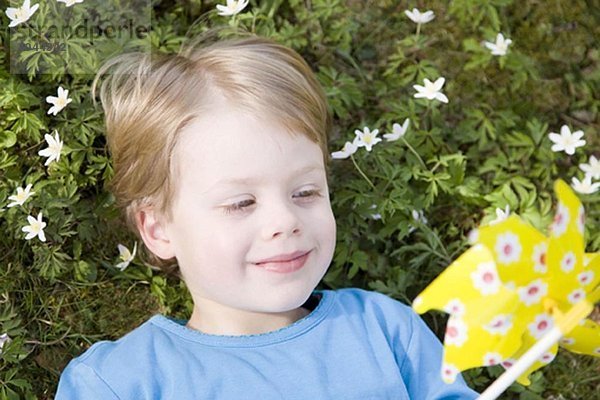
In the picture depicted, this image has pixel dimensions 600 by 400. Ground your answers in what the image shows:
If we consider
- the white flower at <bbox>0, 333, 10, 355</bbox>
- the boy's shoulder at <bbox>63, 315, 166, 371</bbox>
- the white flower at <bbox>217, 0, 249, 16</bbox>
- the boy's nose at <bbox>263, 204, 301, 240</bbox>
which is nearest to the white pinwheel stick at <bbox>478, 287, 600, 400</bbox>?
the boy's nose at <bbox>263, 204, 301, 240</bbox>

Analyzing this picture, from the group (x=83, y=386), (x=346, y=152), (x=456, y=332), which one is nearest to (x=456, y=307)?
(x=456, y=332)

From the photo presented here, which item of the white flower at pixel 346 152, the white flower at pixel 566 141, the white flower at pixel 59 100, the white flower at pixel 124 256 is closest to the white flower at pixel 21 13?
the white flower at pixel 59 100

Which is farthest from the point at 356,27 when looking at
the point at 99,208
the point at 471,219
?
the point at 99,208

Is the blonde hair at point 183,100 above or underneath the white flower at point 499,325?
underneath

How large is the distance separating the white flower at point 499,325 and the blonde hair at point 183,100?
75cm

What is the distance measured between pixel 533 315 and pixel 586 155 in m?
1.83

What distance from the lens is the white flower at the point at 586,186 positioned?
3312mm

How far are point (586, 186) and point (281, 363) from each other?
4.25 feet

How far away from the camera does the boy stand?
2.38 meters

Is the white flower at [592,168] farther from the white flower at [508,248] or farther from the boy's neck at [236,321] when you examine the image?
the white flower at [508,248]

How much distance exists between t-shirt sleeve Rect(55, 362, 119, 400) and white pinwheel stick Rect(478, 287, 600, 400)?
0.93 metres

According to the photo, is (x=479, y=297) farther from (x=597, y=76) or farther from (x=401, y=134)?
(x=597, y=76)

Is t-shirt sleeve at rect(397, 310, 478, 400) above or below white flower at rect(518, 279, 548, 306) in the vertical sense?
below

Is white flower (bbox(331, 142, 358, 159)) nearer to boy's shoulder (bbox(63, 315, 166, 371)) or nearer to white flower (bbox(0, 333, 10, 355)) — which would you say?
boy's shoulder (bbox(63, 315, 166, 371))
